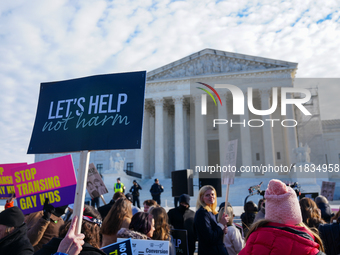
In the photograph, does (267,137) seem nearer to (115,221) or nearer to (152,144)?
(152,144)

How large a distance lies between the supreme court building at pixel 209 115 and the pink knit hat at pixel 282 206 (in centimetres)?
3113

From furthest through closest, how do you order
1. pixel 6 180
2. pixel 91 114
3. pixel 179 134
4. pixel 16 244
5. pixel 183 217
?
1. pixel 179 134
2. pixel 6 180
3. pixel 183 217
4. pixel 91 114
5. pixel 16 244

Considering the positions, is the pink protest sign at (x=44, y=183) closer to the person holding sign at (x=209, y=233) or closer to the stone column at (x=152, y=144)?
the person holding sign at (x=209, y=233)

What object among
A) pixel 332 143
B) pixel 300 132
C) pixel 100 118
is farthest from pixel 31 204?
pixel 332 143

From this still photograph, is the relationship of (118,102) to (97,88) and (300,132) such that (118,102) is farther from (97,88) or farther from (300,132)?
(300,132)

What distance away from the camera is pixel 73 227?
101 inches

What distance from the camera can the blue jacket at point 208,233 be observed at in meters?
4.25

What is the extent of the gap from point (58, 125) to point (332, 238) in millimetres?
3590

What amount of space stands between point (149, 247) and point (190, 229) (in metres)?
2.49

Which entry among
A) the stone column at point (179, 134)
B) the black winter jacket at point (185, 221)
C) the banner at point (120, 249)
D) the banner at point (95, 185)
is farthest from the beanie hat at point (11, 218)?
the stone column at point (179, 134)

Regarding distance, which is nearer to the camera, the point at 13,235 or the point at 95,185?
the point at 13,235

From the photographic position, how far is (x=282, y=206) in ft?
7.82

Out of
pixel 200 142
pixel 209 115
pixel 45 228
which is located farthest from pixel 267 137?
pixel 45 228

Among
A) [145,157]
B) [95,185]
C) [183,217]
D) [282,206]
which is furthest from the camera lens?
[145,157]
